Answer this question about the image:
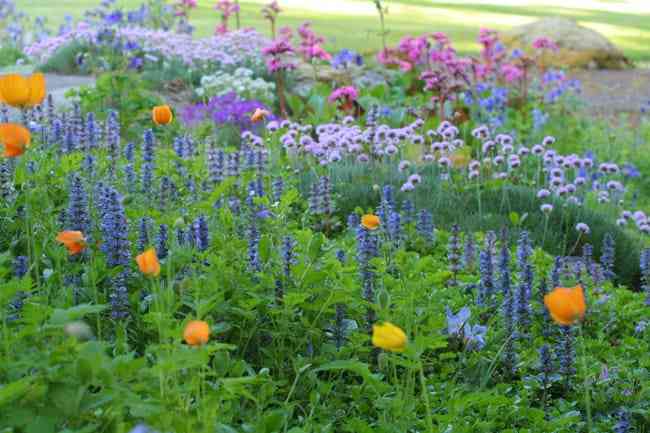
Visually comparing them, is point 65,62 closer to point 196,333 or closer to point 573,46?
point 573,46

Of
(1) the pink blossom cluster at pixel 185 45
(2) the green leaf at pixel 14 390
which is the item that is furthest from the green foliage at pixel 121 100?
(2) the green leaf at pixel 14 390

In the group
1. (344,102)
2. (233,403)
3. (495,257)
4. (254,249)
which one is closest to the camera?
(233,403)

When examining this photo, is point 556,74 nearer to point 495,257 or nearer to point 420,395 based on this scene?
point 495,257

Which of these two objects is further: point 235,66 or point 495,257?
point 235,66

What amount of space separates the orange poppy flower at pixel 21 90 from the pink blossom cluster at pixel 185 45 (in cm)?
845

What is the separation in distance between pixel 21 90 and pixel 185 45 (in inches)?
360

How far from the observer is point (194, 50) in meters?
11.4

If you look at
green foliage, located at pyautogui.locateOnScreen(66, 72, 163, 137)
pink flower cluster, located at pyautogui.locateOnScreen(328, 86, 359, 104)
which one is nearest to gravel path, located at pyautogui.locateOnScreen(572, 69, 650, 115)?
pink flower cluster, located at pyautogui.locateOnScreen(328, 86, 359, 104)

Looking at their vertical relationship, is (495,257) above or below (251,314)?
below

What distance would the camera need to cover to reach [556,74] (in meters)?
10.6

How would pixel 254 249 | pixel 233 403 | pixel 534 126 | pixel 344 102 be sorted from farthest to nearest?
1. pixel 534 126
2. pixel 344 102
3. pixel 254 249
4. pixel 233 403

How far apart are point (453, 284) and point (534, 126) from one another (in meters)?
5.20

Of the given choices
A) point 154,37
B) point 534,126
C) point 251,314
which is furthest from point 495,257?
point 154,37

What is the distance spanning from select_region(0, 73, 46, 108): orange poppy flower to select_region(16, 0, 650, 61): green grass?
45.3 ft
